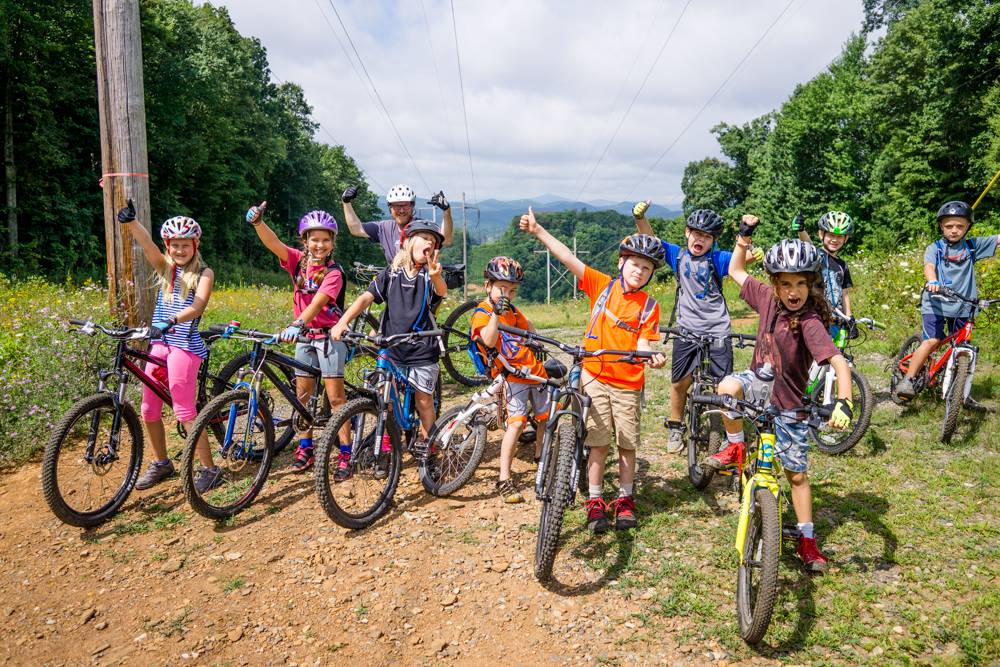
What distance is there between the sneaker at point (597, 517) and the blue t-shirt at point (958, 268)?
182 inches

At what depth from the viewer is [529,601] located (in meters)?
3.73

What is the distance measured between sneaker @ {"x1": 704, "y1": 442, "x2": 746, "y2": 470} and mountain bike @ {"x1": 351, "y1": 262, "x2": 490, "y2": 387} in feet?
9.19

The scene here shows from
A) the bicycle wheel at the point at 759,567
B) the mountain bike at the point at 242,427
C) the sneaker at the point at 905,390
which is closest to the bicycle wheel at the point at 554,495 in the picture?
the bicycle wheel at the point at 759,567

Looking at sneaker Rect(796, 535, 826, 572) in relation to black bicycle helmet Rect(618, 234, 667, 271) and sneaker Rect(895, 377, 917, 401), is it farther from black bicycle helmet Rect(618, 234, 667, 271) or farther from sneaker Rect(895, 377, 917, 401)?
sneaker Rect(895, 377, 917, 401)

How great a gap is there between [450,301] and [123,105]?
777cm

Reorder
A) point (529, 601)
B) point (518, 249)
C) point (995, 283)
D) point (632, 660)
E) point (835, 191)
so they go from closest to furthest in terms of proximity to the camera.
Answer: point (632, 660) → point (529, 601) → point (995, 283) → point (835, 191) → point (518, 249)

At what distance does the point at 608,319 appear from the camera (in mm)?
4359

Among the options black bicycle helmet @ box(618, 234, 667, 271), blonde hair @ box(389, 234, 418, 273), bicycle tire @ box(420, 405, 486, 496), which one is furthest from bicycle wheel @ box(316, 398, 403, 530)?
black bicycle helmet @ box(618, 234, 667, 271)

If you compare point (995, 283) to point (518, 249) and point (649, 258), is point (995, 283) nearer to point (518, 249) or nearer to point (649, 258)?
point (649, 258)

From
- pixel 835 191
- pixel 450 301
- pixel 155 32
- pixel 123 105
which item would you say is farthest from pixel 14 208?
pixel 835 191

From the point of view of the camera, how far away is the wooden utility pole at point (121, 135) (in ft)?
20.2

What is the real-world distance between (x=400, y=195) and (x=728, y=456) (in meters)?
4.08

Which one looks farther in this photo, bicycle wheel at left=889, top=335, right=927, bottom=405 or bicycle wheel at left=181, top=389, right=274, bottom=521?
bicycle wheel at left=889, top=335, right=927, bottom=405

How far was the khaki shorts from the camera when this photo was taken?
14.0 ft
